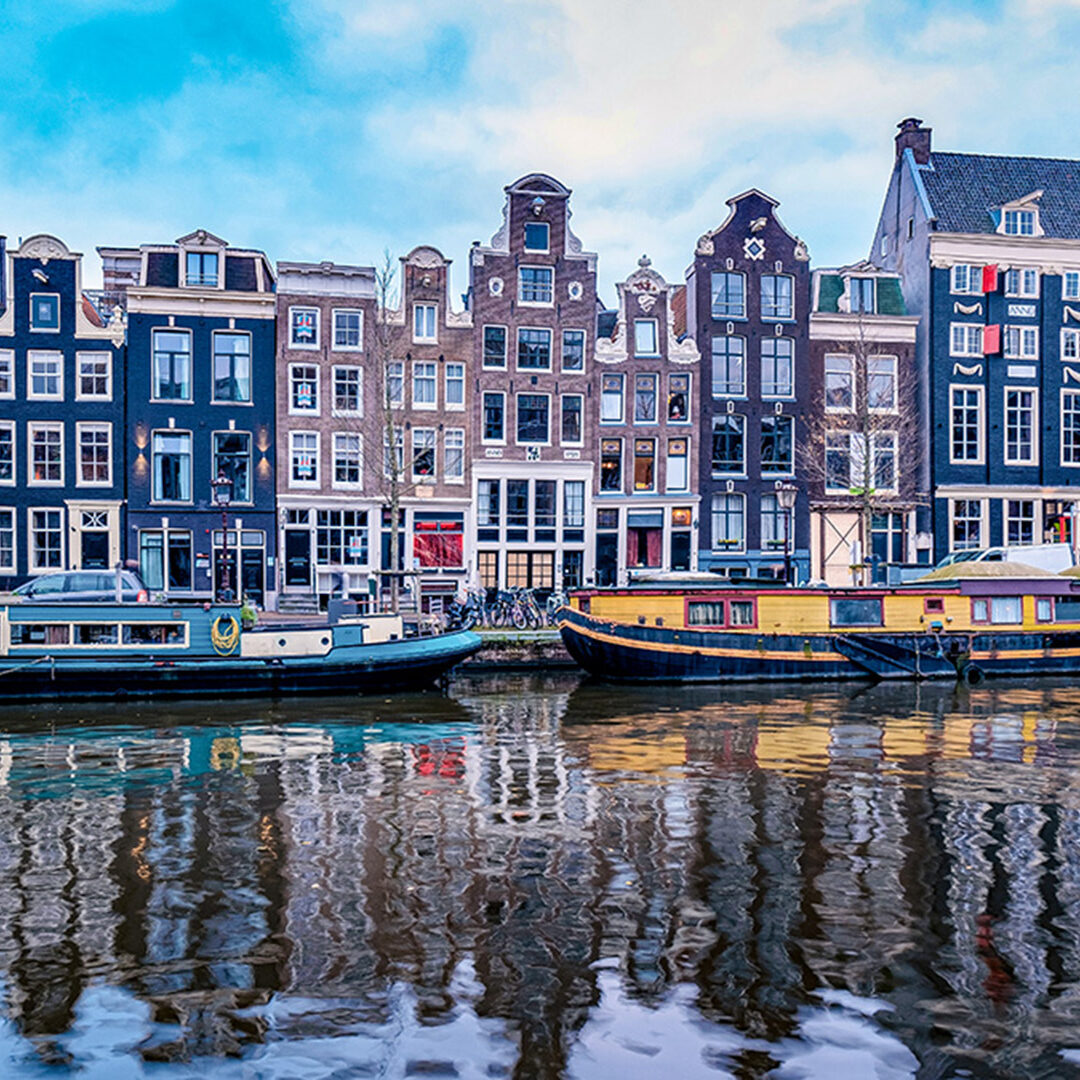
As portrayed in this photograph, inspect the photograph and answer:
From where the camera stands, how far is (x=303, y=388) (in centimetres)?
3991

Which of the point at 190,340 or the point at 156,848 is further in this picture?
the point at 190,340

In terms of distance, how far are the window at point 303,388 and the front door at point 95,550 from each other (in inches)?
332

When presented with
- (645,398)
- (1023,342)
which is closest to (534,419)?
(645,398)

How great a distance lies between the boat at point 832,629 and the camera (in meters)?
28.0

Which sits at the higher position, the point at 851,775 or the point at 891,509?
the point at 891,509

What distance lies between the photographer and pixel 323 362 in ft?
131

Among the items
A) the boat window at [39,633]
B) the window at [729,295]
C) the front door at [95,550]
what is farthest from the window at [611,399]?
the boat window at [39,633]

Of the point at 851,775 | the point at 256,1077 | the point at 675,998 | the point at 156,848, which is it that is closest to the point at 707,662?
the point at 851,775

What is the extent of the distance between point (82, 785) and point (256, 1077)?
9962 mm

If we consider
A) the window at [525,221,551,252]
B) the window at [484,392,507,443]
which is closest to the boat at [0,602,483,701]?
the window at [484,392,507,443]

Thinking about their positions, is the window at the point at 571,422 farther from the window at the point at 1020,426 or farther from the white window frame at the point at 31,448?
the white window frame at the point at 31,448

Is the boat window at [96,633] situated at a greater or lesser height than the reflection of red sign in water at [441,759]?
greater

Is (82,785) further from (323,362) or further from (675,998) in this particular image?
(323,362)

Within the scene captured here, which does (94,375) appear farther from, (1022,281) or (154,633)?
(1022,281)
